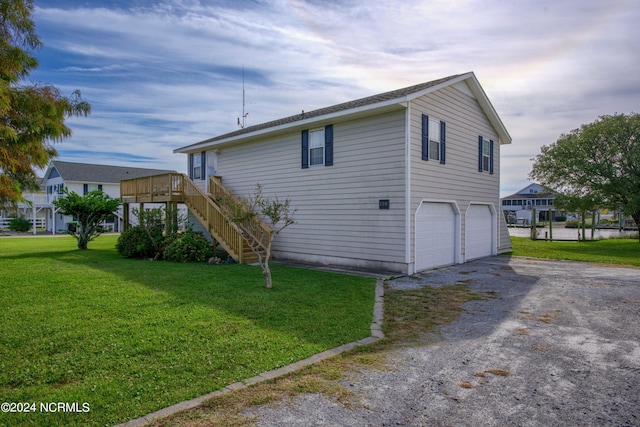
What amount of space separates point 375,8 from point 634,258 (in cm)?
1251

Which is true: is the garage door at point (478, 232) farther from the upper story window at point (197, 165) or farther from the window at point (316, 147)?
the upper story window at point (197, 165)

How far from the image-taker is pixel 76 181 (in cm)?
3278

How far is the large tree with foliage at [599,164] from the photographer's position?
1836 centimetres

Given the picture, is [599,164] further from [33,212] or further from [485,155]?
[33,212]

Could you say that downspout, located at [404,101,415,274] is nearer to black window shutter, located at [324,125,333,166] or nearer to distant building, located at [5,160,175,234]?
black window shutter, located at [324,125,333,166]

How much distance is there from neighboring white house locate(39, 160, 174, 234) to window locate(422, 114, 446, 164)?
2831 centimetres

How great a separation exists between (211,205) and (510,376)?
1056cm

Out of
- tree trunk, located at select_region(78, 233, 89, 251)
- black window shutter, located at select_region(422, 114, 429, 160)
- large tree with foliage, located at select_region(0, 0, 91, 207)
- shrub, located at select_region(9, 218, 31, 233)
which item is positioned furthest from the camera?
shrub, located at select_region(9, 218, 31, 233)

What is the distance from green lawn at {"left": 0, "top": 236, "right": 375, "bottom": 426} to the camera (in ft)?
10.8

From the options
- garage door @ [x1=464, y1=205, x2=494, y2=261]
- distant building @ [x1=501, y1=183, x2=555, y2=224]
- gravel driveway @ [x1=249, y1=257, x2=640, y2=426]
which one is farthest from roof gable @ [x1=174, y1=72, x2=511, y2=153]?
distant building @ [x1=501, y1=183, x2=555, y2=224]

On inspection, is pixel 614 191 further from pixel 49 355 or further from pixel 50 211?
pixel 50 211

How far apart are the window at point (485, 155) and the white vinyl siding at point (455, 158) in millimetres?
229

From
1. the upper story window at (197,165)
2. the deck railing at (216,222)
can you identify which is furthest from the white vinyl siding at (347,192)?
the upper story window at (197,165)

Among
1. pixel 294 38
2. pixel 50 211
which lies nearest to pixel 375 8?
pixel 294 38
